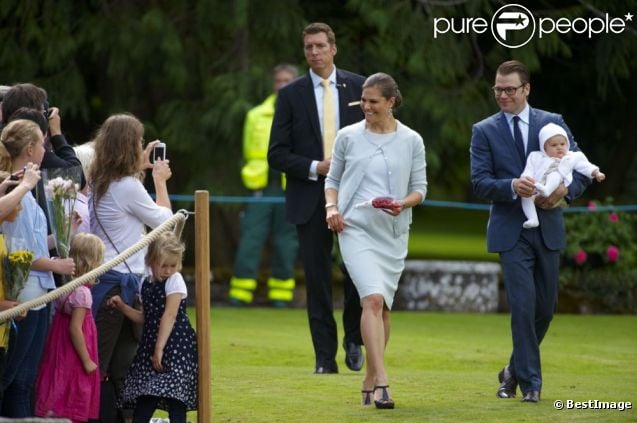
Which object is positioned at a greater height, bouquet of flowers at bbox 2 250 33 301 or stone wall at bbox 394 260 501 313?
bouquet of flowers at bbox 2 250 33 301

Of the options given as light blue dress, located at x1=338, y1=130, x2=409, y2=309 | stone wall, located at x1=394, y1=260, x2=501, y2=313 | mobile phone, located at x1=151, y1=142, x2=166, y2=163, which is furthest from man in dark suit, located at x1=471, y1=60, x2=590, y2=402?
stone wall, located at x1=394, y1=260, x2=501, y2=313

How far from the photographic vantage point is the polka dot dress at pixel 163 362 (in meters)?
7.54

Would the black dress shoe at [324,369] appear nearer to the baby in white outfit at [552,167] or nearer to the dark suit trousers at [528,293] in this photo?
the dark suit trousers at [528,293]

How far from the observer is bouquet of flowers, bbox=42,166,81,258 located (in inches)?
293

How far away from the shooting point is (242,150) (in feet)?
54.9

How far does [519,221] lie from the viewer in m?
8.87

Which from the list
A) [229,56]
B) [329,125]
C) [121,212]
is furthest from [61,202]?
[229,56]

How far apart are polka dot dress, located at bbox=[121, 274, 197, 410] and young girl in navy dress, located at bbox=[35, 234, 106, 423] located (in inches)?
7.7

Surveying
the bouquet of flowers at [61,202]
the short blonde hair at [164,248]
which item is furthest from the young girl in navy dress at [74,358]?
the short blonde hair at [164,248]

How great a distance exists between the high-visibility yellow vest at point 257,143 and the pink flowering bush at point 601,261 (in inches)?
126

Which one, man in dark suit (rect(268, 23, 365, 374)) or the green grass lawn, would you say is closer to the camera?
the green grass lawn

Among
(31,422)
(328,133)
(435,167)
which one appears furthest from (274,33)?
(31,422)

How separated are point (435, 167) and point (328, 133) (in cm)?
656

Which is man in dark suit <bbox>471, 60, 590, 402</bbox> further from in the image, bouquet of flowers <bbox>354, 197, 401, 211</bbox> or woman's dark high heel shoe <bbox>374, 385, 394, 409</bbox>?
woman's dark high heel shoe <bbox>374, 385, 394, 409</bbox>
